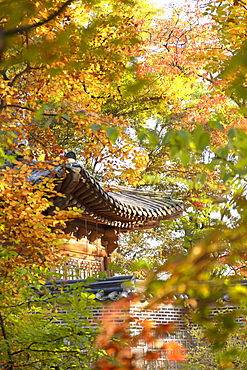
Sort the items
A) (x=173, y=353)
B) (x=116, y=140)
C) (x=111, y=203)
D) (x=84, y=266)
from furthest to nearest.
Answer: (x=84, y=266) → (x=111, y=203) → (x=116, y=140) → (x=173, y=353)

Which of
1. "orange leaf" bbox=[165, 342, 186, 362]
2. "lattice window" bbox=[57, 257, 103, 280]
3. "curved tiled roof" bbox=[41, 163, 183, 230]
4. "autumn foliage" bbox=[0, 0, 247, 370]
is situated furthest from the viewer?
"lattice window" bbox=[57, 257, 103, 280]

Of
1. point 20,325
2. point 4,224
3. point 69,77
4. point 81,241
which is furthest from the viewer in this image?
point 81,241

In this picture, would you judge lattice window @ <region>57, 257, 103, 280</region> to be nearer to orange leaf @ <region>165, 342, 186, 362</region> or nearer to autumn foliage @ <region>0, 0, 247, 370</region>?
autumn foliage @ <region>0, 0, 247, 370</region>

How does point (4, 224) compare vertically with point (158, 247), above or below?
below

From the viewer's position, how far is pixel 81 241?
400 inches

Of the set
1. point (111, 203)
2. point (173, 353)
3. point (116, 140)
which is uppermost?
point (116, 140)

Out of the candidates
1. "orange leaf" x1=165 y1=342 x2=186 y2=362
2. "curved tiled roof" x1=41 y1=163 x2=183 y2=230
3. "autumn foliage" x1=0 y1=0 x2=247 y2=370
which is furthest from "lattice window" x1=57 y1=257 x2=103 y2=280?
"orange leaf" x1=165 y1=342 x2=186 y2=362

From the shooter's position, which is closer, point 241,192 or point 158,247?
point 241,192

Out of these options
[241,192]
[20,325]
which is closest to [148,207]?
[20,325]

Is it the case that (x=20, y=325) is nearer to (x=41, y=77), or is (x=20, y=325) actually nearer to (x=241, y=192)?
(x=241, y=192)

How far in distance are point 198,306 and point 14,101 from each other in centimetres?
518

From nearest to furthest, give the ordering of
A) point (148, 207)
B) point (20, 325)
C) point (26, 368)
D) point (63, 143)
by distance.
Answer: point (26, 368), point (20, 325), point (148, 207), point (63, 143)

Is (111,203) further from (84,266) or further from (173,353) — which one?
(173,353)

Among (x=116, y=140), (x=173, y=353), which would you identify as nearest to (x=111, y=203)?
(x=116, y=140)
